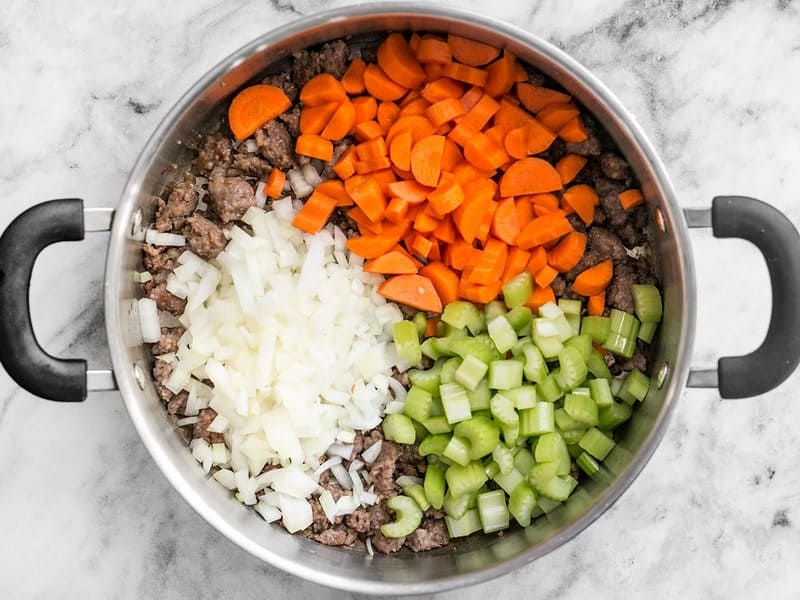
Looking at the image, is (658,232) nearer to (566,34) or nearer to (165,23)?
(566,34)

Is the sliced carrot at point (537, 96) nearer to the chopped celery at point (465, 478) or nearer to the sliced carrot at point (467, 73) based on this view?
the sliced carrot at point (467, 73)

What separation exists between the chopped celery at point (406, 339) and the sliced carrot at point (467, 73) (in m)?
0.55

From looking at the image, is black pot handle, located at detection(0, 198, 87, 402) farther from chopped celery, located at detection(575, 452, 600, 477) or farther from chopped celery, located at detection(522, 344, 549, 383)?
chopped celery, located at detection(575, 452, 600, 477)

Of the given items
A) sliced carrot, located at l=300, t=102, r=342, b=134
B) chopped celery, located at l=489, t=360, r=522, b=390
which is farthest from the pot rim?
chopped celery, located at l=489, t=360, r=522, b=390

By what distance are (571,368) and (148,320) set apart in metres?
0.95

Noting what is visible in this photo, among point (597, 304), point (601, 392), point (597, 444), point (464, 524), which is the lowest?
point (464, 524)

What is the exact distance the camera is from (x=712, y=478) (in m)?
2.06

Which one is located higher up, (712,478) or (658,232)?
(658,232)

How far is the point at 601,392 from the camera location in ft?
6.24

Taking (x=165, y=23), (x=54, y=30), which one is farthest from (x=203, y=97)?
(x=54, y=30)

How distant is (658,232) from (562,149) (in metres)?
0.28

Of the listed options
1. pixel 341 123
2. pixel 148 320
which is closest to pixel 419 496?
pixel 148 320

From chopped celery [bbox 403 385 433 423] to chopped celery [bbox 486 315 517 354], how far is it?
0.63ft

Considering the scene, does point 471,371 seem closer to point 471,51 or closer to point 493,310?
point 493,310
